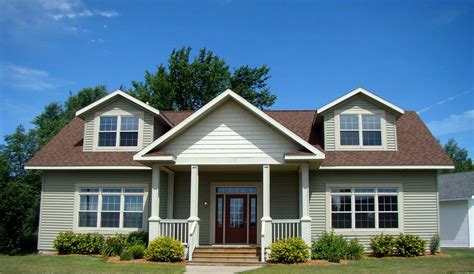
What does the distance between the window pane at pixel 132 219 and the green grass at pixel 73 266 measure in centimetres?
252

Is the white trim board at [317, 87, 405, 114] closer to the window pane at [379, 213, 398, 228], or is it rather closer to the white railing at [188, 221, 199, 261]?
the window pane at [379, 213, 398, 228]

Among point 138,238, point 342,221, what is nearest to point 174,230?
point 138,238

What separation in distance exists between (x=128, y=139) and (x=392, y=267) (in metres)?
12.0

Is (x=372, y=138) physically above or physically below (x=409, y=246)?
above

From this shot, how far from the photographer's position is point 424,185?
64.0ft

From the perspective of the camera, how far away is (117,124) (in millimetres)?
20984

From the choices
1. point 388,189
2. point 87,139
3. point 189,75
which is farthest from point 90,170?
point 189,75

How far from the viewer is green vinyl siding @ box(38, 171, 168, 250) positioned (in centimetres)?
2033

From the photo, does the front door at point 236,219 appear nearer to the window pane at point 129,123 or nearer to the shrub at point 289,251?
the shrub at point 289,251

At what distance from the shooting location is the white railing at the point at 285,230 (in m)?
17.1

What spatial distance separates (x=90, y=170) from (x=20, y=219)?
3.46 meters

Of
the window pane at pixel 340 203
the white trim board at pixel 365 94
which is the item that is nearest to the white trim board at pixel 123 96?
the white trim board at pixel 365 94

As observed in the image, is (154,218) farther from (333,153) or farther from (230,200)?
(333,153)

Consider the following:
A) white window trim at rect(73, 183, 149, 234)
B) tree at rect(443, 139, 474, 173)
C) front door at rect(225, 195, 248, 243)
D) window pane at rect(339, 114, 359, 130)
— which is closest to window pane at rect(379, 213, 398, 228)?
window pane at rect(339, 114, 359, 130)
